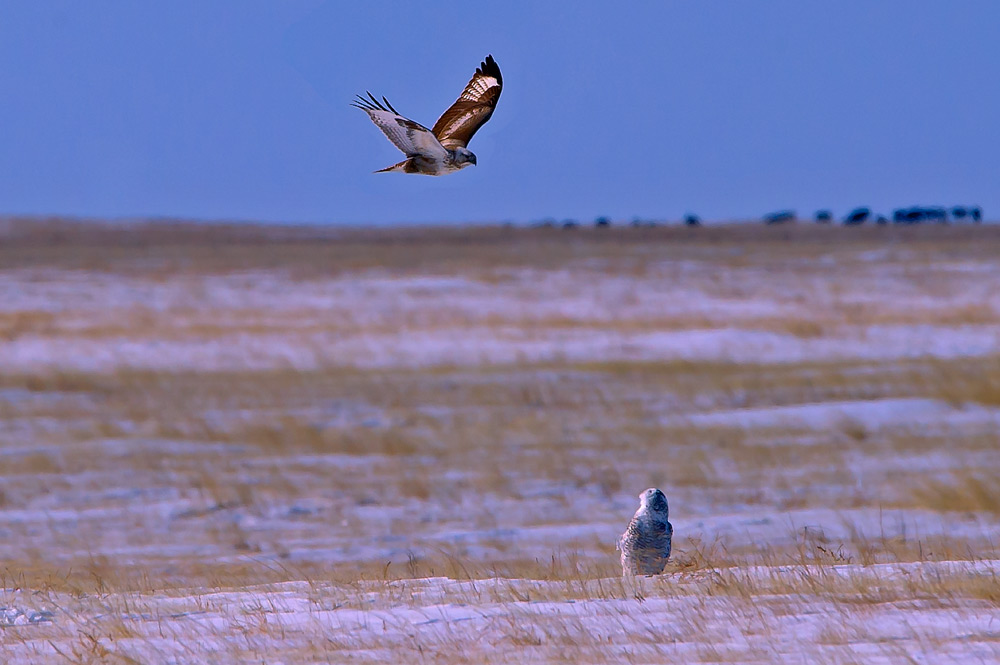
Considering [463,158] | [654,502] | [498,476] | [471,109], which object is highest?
[471,109]

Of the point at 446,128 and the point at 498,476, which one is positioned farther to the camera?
the point at 498,476

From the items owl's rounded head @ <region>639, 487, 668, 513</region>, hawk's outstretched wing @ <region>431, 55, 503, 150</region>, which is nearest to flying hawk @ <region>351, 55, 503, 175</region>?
hawk's outstretched wing @ <region>431, 55, 503, 150</region>

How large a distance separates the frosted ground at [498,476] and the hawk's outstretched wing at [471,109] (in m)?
2.23

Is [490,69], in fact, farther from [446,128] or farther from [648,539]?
[648,539]

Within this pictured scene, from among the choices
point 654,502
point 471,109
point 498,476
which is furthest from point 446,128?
point 498,476

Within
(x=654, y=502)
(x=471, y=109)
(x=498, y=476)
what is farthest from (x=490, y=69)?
(x=498, y=476)

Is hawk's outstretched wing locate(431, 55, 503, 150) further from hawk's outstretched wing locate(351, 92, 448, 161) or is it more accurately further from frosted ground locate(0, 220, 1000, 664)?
frosted ground locate(0, 220, 1000, 664)

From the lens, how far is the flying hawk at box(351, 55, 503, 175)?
5.52m

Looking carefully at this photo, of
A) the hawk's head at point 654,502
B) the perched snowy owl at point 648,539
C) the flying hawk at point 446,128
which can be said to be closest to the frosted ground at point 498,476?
the perched snowy owl at point 648,539

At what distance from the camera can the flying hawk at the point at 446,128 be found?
5.52 m

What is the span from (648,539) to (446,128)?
231 centimetres

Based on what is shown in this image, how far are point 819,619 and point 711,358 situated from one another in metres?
13.8

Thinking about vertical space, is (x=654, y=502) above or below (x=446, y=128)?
below

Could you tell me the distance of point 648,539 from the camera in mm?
5777
